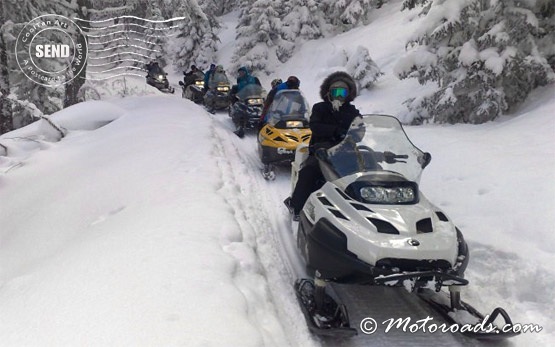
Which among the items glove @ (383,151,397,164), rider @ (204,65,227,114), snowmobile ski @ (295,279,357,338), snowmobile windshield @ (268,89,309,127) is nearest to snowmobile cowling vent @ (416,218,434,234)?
glove @ (383,151,397,164)

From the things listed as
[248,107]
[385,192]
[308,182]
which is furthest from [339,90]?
[248,107]

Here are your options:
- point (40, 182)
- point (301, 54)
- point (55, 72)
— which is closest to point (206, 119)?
point (40, 182)

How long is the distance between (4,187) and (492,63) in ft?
32.7

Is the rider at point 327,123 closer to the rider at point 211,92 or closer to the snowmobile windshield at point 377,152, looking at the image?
the snowmobile windshield at point 377,152

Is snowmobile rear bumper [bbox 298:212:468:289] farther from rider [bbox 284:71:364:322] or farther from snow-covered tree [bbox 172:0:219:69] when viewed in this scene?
snow-covered tree [bbox 172:0:219:69]

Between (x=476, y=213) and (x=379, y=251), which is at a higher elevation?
(x=379, y=251)

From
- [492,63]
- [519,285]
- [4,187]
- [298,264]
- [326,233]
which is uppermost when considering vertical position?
[492,63]

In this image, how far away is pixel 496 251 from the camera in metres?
4.95

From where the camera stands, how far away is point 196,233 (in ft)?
15.5

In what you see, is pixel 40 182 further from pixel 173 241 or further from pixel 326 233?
pixel 326 233

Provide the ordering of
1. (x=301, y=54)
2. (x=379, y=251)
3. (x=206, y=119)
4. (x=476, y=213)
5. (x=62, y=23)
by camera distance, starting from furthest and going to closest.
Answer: (x=301, y=54) < (x=62, y=23) < (x=206, y=119) < (x=476, y=213) < (x=379, y=251)

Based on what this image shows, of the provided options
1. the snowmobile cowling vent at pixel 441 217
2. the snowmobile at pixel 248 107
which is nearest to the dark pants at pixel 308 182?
the snowmobile cowling vent at pixel 441 217

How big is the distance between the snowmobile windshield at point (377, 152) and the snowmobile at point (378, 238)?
1cm

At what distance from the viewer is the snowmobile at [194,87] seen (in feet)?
66.7
